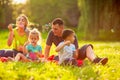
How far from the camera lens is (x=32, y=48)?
34.3ft

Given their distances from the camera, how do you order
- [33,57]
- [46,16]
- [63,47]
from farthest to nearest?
[46,16], [33,57], [63,47]

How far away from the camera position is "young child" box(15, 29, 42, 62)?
10180mm

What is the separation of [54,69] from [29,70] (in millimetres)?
533

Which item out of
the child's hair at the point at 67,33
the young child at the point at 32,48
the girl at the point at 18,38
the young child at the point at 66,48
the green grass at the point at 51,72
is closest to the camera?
the green grass at the point at 51,72

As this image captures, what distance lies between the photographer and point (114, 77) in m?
8.17

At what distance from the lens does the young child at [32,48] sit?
10180mm

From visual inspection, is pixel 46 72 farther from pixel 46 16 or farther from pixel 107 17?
pixel 46 16

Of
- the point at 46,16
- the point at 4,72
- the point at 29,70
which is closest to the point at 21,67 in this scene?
the point at 29,70

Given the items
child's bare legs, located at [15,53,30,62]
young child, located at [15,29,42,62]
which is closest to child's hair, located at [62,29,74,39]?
young child, located at [15,29,42,62]

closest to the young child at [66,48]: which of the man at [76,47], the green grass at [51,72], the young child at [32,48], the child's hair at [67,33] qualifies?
the child's hair at [67,33]

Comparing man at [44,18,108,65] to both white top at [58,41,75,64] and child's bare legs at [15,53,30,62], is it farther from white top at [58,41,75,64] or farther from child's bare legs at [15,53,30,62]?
child's bare legs at [15,53,30,62]

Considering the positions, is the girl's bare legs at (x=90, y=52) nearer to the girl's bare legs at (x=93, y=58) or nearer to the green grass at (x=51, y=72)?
the girl's bare legs at (x=93, y=58)

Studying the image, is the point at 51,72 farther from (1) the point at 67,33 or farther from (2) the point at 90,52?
(2) the point at 90,52

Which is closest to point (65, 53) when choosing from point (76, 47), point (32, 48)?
Result: point (76, 47)
